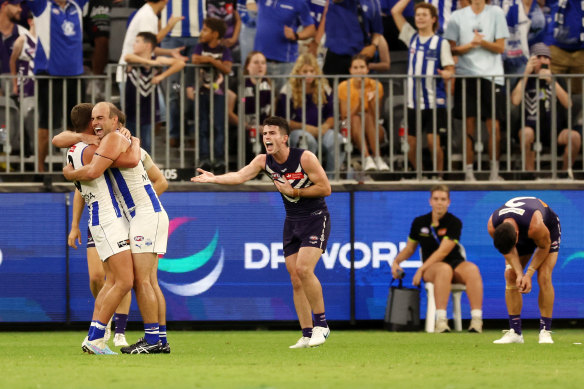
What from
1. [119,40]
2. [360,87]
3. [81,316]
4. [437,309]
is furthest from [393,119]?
[81,316]

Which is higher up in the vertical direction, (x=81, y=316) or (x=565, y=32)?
(x=565, y=32)

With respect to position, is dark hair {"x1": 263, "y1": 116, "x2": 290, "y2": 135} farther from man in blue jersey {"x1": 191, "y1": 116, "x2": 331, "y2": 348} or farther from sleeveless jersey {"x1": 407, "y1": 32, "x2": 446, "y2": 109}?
sleeveless jersey {"x1": 407, "y1": 32, "x2": 446, "y2": 109}

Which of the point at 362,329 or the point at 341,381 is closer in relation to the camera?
the point at 341,381

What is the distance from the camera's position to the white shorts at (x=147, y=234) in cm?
988

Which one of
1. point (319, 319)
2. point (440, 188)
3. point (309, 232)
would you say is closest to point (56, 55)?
point (309, 232)

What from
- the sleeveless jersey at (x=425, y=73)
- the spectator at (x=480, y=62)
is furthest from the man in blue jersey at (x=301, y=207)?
the spectator at (x=480, y=62)

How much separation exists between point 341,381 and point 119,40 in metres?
9.45

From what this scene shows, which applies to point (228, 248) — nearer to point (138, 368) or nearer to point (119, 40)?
point (119, 40)

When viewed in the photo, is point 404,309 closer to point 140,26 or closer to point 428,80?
point 428,80

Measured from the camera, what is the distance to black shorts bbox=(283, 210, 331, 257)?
37.4ft

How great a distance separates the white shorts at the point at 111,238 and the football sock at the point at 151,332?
0.75 m

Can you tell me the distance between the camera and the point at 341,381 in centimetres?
765

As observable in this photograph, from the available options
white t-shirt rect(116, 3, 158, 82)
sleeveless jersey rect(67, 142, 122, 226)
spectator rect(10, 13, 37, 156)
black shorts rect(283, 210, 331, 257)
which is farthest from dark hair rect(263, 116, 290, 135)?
spectator rect(10, 13, 37, 156)

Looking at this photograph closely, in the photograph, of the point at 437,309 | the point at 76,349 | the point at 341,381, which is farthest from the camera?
the point at 437,309
